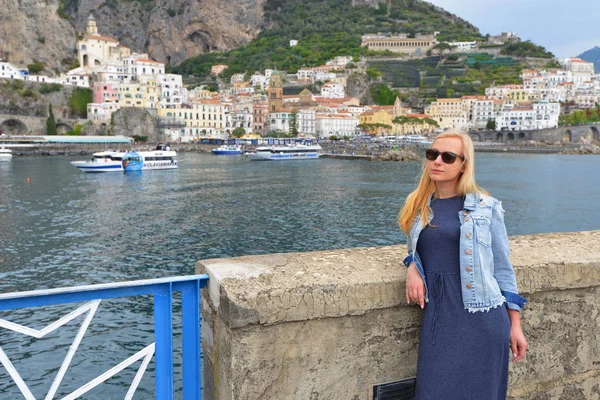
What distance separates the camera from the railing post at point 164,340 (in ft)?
6.88

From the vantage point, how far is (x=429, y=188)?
2.21 m

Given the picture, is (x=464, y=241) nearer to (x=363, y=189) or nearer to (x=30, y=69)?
(x=363, y=189)

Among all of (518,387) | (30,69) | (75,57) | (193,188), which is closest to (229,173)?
(193,188)

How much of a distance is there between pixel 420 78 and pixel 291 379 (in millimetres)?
119109

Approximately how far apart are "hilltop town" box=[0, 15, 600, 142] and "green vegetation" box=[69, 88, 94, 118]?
1.40 metres

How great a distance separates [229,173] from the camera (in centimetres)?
4081

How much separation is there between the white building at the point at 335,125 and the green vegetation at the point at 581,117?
3942cm

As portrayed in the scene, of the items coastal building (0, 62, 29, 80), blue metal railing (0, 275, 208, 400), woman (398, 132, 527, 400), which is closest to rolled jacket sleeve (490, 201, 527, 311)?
woman (398, 132, 527, 400)

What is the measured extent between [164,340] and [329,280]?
697mm

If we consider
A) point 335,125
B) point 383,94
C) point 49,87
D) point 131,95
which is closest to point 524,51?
point 383,94

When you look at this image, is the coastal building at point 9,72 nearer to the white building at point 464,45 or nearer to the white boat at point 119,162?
the white boat at point 119,162

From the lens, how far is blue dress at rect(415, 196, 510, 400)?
196 cm

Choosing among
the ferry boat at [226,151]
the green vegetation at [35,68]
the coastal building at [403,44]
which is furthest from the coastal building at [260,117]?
the coastal building at [403,44]

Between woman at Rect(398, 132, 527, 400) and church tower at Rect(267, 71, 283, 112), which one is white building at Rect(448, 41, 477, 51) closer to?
church tower at Rect(267, 71, 283, 112)
